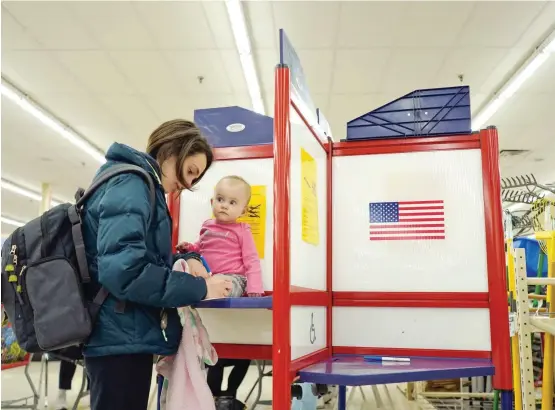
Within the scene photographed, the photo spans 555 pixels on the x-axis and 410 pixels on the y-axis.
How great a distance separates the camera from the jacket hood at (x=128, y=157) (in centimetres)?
148

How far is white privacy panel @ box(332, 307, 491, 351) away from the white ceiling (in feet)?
11.1

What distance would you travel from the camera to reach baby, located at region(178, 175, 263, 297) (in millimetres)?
2084

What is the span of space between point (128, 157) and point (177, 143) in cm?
21

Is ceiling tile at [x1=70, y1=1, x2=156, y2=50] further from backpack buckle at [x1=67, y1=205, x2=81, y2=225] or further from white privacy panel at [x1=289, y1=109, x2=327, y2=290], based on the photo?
backpack buckle at [x1=67, y1=205, x2=81, y2=225]

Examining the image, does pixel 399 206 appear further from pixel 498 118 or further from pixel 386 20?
pixel 498 118

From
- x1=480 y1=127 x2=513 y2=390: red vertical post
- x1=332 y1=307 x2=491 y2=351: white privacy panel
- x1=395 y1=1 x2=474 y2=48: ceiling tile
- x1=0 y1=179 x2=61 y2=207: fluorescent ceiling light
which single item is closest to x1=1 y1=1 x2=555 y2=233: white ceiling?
x1=395 y1=1 x2=474 y2=48: ceiling tile

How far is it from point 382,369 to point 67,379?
3795 millimetres

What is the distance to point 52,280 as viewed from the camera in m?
1.37

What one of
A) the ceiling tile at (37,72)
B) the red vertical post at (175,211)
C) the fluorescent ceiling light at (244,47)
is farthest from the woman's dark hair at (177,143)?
the ceiling tile at (37,72)

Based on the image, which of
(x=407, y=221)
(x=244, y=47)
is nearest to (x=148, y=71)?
(x=244, y=47)

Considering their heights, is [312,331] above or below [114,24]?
below

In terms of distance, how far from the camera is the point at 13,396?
18.1 ft

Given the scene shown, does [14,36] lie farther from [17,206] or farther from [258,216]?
[17,206]

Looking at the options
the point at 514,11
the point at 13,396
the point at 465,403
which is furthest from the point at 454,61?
the point at 13,396
